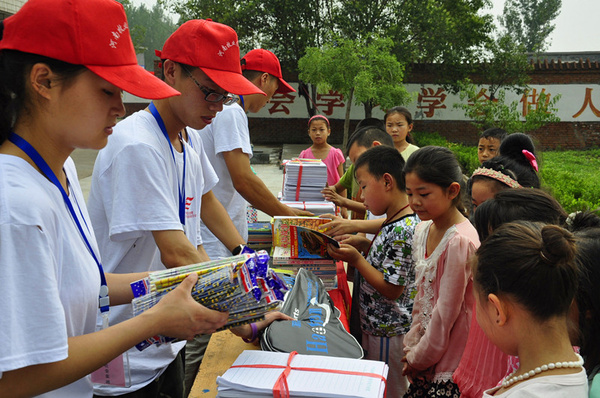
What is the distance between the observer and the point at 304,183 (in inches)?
146

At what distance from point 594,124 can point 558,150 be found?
1381 millimetres

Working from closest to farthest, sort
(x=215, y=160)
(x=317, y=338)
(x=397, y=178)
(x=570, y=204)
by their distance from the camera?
1. (x=317, y=338)
2. (x=397, y=178)
3. (x=215, y=160)
4. (x=570, y=204)

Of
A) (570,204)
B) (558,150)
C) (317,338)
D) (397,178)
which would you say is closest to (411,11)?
(558,150)

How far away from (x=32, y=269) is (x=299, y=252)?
1675mm

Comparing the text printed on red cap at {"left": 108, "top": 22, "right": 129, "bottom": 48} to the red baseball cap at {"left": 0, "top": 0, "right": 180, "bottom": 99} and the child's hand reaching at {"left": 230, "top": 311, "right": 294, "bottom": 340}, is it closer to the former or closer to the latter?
the red baseball cap at {"left": 0, "top": 0, "right": 180, "bottom": 99}

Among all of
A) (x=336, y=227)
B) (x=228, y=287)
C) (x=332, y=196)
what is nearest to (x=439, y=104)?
(x=332, y=196)

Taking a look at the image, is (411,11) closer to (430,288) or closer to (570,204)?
(570,204)

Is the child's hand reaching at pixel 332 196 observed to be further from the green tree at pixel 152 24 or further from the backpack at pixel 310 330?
the green tree at pixel 152 24

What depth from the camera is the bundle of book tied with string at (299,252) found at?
245 centimetres

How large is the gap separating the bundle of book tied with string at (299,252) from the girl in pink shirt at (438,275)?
1.57 ft

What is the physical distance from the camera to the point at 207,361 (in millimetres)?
1808

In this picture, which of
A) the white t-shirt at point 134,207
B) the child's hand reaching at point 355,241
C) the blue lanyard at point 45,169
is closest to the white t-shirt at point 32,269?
the blue lanyard at point 45,169

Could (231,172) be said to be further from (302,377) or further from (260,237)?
(302,377)

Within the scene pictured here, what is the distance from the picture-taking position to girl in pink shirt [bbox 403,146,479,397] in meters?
1.95
